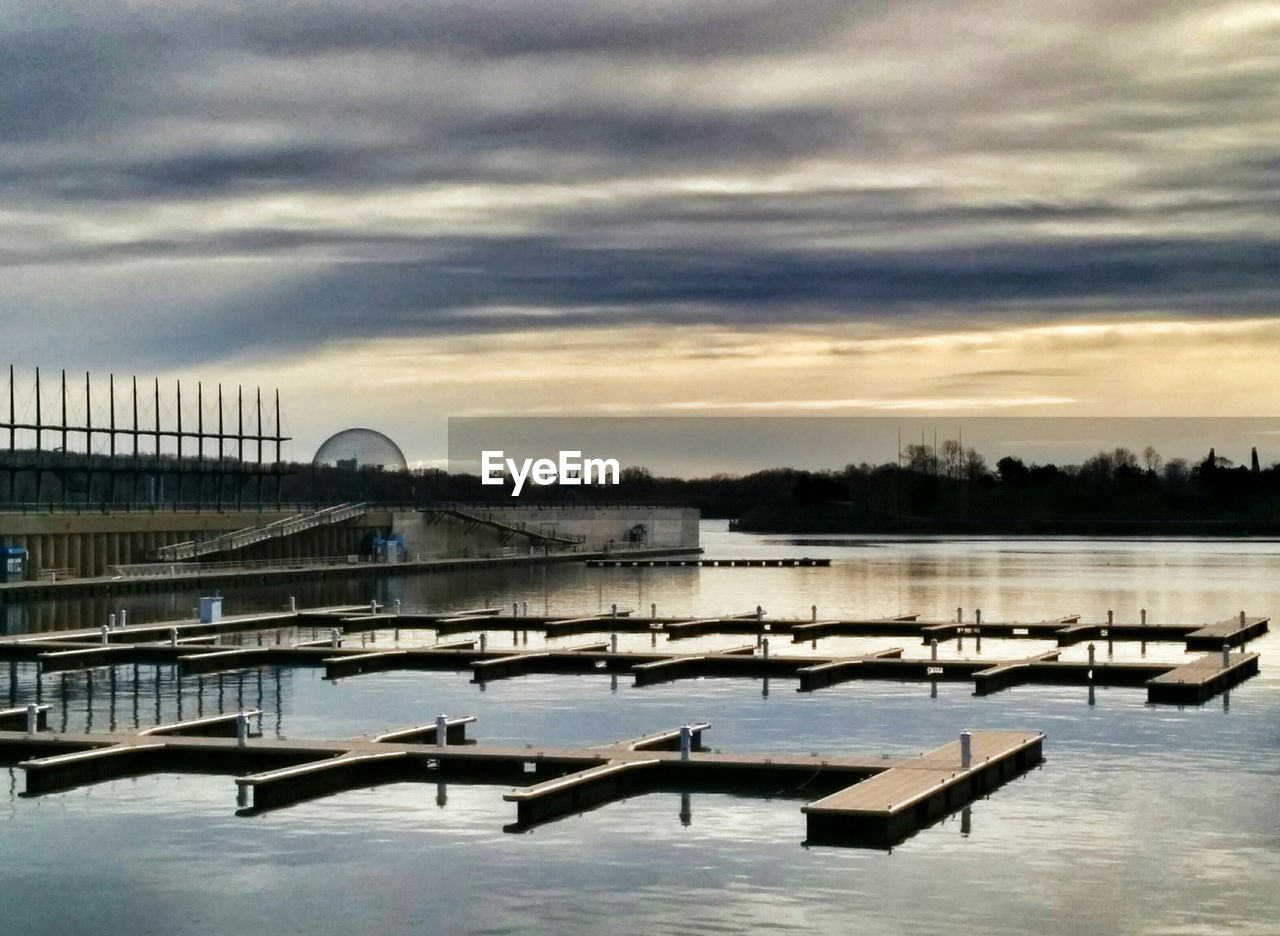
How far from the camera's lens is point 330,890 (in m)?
22.6

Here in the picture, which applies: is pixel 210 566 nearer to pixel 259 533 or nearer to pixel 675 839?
pixel 259 533

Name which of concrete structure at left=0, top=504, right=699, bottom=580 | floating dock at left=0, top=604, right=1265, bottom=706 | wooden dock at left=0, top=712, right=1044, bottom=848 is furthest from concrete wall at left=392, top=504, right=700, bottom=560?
wooden dock at left=0, top=712, right=1044, bottom=848

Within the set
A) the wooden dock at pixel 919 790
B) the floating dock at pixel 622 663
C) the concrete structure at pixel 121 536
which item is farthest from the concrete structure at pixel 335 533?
the wooden dock at pixel 919 790

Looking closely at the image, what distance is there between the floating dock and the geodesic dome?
85417mm

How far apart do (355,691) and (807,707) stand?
1131cm

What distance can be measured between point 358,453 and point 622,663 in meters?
96.1

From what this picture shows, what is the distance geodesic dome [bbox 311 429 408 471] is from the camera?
14362 centimetres

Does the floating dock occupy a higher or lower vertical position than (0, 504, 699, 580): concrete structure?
lower

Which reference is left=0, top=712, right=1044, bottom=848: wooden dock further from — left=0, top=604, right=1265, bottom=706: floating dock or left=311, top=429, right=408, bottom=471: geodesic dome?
left=311, top=429, right=408, bottom=471: geodesic dome

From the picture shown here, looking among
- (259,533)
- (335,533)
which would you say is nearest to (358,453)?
(335,533)

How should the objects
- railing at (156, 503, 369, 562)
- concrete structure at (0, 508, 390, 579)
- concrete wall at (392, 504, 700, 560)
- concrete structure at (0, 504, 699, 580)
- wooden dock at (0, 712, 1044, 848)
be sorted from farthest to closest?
concrete wall at (392, 504, 700, 560), railing at (156, 503, 369, 562), concrete structure at (0, 504, 699, 580), concrete structure at (0, 508, 390, 579), wooden dock at (0, 712, 1044, 848)

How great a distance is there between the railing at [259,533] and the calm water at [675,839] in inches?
2104

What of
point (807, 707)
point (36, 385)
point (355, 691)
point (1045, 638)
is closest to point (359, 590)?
point (36, 385)

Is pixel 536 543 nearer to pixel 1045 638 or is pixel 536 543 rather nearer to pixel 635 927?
pixel 1045 638
